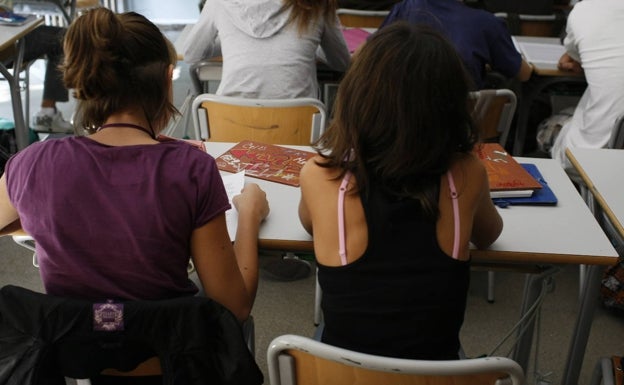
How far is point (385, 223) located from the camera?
121cm

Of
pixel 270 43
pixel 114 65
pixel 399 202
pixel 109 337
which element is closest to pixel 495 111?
pixel 270 43

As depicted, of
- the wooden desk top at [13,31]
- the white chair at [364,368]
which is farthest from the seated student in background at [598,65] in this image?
the wooden desk top at [13,31]

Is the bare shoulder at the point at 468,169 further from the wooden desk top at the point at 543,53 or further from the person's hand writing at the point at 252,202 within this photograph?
the wooden desk top at the point at 543,53

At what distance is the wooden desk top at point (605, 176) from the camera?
167 centimetres

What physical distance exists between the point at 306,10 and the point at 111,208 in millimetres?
1394

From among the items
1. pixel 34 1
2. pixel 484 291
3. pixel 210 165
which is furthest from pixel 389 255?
pixel 34 1

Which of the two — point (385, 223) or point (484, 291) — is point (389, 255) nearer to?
point (385, 223)

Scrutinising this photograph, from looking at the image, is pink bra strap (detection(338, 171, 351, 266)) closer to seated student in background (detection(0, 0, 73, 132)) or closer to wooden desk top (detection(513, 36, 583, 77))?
wooden desk top (detection(513, 36, 583, 77))

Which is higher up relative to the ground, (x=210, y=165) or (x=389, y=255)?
(x=210, y=165)

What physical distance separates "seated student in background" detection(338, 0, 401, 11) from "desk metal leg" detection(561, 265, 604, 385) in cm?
219

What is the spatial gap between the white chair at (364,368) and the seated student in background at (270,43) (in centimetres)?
142

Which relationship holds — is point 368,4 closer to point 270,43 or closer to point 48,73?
point 270,43

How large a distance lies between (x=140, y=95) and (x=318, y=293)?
1214 millimetres

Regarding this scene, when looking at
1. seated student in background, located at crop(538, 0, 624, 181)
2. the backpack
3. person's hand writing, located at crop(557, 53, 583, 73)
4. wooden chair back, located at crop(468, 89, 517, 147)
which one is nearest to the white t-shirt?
seated student in background, located at crop(538, 0, 624, 181)
